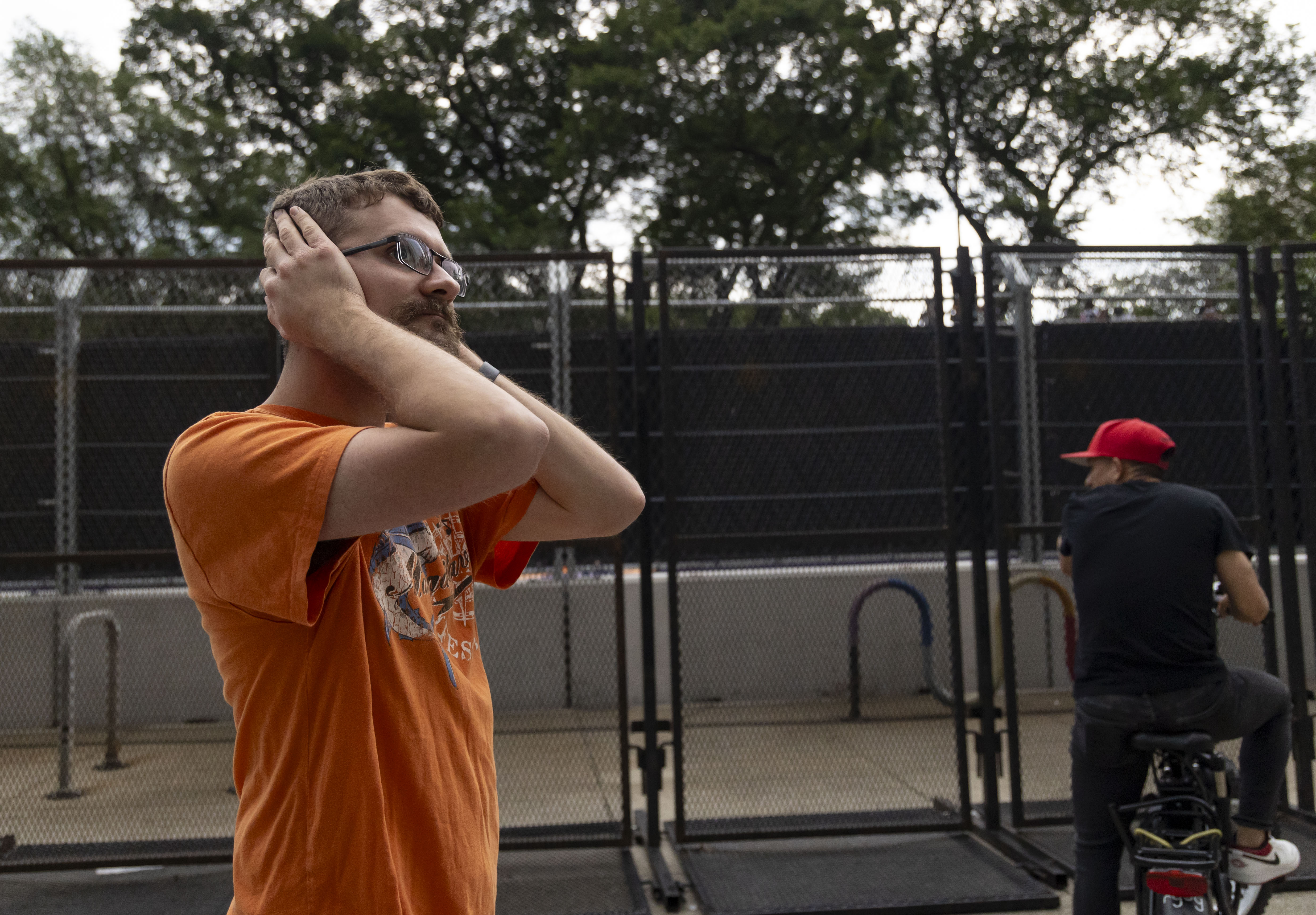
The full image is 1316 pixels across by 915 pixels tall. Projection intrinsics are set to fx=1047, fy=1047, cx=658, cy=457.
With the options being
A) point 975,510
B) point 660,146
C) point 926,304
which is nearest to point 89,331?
point 926,304

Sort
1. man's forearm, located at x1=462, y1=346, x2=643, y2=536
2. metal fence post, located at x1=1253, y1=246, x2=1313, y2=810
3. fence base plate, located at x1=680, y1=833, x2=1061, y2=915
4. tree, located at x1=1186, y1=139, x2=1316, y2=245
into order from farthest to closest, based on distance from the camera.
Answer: tree, located at x1=1186, y1=139, x2=1316, y2=245 → metal fence post, located at x1=1253, y1=246, x2=1313, y2=810 → fence base plate, located at x1=680, y1=833, x2=1061, y2=915 → man's forearm, located at x1=462, y1=346, x2=643, y2=536

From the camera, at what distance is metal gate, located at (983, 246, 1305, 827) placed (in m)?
5.41

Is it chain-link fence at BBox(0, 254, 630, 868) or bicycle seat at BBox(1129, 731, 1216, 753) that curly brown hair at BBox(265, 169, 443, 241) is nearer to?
bicycle seat at BBox(1129, 731, 1216, 753)

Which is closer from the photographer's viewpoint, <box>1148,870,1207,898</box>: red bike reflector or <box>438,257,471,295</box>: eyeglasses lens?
<box>438,257,471,295</box>: eyeglasses lens

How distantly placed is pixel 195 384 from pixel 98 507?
0.80m

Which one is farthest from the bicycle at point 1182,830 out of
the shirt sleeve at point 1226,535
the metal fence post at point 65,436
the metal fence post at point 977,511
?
the metal fence post at point 65,436

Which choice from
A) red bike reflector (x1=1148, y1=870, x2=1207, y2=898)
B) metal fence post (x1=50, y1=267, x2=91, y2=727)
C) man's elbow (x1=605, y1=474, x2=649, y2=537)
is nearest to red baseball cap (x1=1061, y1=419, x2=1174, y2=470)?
red bike reflector (x1=1148, y1=870, x2=1207, y2=898)

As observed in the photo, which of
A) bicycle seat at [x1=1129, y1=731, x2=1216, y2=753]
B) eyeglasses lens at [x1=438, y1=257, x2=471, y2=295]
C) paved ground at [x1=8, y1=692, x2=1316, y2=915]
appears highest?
eyeglasses lens at [x1=438, y1=257, x2=471, y2=295]

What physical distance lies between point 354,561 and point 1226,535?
3132 mm

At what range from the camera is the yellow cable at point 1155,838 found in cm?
326

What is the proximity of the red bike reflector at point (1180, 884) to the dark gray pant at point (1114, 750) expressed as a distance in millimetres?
228

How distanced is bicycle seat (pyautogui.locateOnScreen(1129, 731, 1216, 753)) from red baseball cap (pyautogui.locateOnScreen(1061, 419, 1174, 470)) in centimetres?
90

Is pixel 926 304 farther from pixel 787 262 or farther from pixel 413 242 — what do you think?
pixel 413 242

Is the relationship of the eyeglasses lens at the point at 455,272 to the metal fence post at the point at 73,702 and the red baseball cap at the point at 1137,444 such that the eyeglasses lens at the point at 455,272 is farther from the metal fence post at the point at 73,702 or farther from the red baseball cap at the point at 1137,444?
the metal fence post at the point at 73,702
